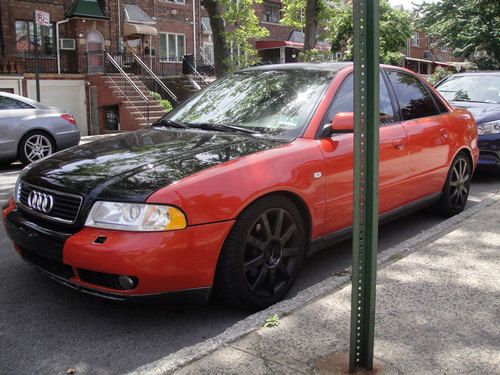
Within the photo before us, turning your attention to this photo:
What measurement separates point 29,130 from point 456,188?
24.0ft

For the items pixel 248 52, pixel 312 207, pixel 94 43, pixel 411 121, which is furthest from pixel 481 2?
pixel 312 207

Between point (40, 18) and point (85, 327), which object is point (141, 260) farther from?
point (40, 18)

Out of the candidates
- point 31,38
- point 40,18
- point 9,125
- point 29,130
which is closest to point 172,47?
point 31,38

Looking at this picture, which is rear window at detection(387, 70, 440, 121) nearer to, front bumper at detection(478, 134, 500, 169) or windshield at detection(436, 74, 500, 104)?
front bumper at detection(478, 134, 500, 169)

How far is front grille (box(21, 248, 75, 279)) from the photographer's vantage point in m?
3.28

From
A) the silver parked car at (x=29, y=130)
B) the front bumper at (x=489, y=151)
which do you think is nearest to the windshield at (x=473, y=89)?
the front bumper at (x=489, y=151)

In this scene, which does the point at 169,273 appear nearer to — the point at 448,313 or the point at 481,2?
the point at 448,313

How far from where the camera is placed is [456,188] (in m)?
5.82

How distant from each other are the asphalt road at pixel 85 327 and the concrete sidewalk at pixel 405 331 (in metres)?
0.53

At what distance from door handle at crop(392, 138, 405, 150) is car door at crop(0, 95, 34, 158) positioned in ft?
23.6

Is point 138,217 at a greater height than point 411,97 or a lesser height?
lesser

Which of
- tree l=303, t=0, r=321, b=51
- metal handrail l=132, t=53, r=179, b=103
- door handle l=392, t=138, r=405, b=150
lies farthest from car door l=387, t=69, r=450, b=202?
metal handrail l=132, t=53, r=179, b=103

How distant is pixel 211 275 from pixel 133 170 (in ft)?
2.64

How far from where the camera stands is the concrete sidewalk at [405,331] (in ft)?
8.49
